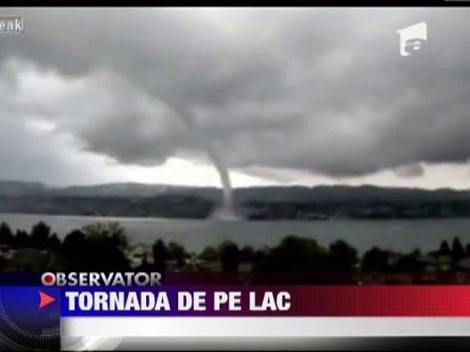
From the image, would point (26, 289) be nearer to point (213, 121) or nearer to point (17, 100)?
point (17, 100)

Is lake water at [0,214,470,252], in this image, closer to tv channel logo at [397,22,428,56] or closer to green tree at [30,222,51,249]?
green tree at [30,222,51,249]

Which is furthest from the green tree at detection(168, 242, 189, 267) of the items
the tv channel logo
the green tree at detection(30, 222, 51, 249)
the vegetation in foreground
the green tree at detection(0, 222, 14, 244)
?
the tv channel logo

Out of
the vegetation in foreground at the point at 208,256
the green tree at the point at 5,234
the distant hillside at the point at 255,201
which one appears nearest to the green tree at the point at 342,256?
the vegetation in foreground at the point at 208,256

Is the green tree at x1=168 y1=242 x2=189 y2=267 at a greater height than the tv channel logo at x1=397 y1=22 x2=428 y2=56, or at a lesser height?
lesser

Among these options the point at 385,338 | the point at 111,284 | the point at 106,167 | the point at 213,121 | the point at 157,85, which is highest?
the point at 157,85

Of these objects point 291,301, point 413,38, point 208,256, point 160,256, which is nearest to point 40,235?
point 160,256

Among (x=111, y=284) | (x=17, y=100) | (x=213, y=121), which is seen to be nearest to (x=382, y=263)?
(x=213, y=121)

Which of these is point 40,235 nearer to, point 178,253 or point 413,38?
point 178,253
